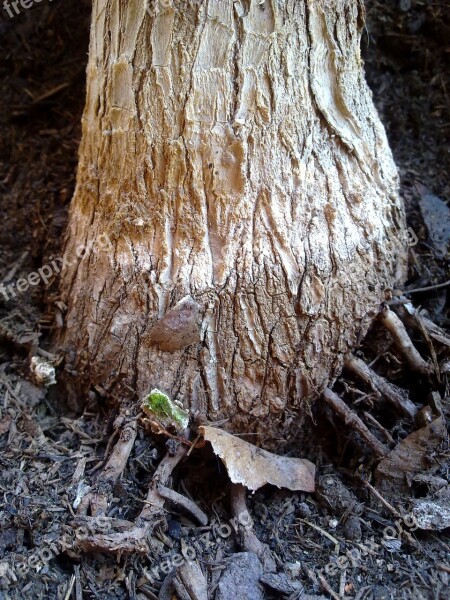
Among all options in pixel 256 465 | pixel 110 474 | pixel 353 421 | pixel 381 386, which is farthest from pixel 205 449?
pixel 381 386

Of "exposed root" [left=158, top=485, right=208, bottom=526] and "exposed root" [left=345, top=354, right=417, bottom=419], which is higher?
"exposed root" [left=345, top=354, right=417, bottom=419]

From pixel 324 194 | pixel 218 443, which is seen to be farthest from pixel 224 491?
pixel 324 194

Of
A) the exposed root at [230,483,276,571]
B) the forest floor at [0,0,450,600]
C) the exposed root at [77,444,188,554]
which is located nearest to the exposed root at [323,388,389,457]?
the forest floor at [0,0,450,600]

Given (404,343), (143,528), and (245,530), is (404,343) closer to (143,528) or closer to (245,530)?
(245,530)

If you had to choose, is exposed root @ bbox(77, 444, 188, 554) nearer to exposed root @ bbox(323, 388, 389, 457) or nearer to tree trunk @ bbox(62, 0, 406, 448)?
tree trunk @ bbox(62, 0, 406, 448)

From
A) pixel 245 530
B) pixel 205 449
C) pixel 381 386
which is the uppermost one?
pixel 381 386

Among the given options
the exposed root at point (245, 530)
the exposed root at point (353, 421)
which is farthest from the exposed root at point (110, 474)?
the exposed root at point (353, 421)
